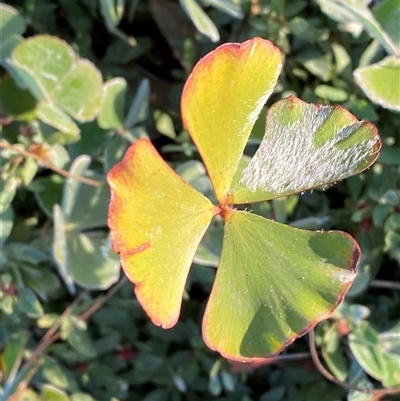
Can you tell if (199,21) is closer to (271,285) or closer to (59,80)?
(59,80)

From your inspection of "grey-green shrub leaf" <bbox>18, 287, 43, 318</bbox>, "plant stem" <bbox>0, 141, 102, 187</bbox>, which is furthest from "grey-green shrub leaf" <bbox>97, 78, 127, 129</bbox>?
"grey-green shrub leaf" <bbox>18, 287, 43, 318</bbox>

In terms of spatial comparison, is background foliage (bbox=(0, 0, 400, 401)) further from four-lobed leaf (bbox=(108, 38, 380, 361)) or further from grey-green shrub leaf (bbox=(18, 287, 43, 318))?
four-lobed leaf (bbox=(108, 38, 380, 361))

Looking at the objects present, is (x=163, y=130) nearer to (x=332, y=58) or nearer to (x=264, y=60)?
(x=332, y=58)

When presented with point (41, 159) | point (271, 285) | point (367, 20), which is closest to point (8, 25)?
point (41, 159)

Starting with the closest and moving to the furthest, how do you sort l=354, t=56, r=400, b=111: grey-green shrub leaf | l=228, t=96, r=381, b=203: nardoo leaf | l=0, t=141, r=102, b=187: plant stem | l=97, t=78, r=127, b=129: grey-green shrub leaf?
l=228, t=96, r=381, b=203: nardoo leaf, l=354, t=56, r=400, b=111: grey-green shrub leaf, l=0, t=141, r=102, b=187: plant stem, l=97, t=78, r=127, b=129: grey-green shrub leaf

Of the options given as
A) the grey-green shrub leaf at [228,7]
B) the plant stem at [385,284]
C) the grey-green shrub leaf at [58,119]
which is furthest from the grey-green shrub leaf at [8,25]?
the plant stem at [385,284]

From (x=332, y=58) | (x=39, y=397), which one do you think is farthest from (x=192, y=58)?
(x=39, y=397)
